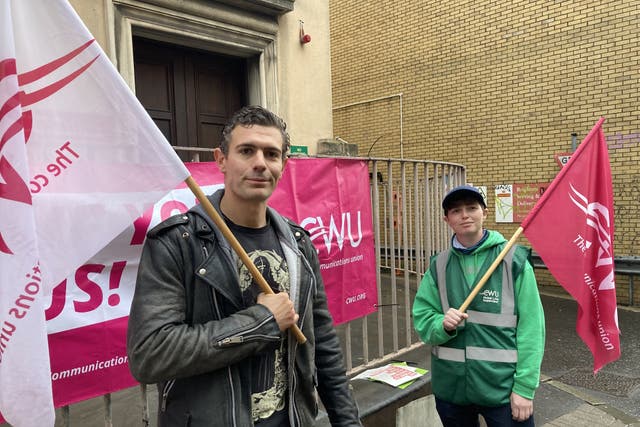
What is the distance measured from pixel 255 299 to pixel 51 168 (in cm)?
81

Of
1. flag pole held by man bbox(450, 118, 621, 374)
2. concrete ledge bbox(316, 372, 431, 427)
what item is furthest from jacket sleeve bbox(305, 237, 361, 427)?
flag pole held by man bbox(450, 118, 621, 374)

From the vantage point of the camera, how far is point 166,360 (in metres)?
1.39

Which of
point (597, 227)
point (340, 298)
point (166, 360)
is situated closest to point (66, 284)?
point (166, 360)

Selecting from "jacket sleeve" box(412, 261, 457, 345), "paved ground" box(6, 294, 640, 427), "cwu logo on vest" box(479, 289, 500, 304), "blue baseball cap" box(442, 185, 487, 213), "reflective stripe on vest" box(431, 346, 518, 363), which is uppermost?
"blue baseball cap" box(442, 185, 487, 213)

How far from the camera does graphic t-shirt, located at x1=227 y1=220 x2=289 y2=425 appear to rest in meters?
1.64

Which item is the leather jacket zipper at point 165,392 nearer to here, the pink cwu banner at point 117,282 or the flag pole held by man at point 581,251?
the pink cwu banner at point 117,282

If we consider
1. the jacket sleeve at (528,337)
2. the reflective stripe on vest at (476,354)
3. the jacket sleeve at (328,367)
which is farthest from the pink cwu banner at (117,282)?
the jacket sleeve at (528,337)

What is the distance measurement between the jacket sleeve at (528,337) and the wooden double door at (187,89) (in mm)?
3238

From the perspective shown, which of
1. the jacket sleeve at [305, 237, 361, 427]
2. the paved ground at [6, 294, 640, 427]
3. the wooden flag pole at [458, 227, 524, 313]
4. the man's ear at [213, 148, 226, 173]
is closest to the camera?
the man's ear at [213, 148, 226, 173]

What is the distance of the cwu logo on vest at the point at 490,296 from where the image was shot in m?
2.47

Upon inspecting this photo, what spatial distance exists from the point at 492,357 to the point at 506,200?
762 cm

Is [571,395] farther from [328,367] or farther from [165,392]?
[165,392]

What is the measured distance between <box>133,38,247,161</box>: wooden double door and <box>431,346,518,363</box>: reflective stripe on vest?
3040 millimetres

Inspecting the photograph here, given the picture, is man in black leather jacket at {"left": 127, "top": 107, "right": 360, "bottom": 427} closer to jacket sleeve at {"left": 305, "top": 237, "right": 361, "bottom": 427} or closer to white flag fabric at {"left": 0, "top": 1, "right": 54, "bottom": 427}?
jacket sleeve at {"left": 305, "top": 237, "right": 361, "bottom": 427}
